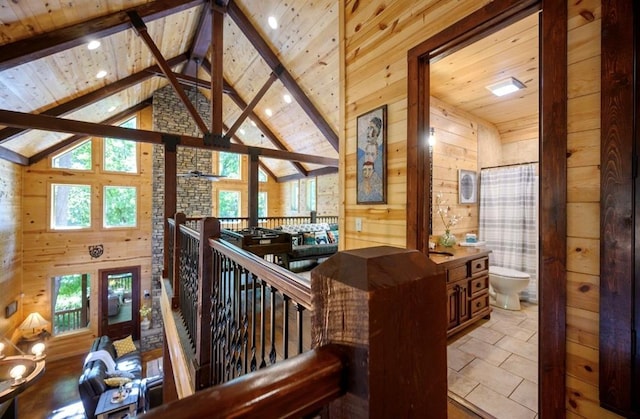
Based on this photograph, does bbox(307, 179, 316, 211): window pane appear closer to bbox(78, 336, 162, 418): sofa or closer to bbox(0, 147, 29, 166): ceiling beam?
bbox(78, 336, 162, 418): sofa

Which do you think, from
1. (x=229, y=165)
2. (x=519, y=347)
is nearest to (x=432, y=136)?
(x=519, y=347)

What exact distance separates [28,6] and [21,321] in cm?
672

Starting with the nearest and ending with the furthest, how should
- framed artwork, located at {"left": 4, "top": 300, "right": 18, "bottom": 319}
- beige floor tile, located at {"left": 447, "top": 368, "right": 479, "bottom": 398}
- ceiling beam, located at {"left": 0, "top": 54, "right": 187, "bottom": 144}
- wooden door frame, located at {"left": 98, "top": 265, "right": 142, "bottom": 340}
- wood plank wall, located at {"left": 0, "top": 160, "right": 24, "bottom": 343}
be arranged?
1. beige floor tile, located at {"left": 447, "top": 368, "right": 479, "bottom": 398}
2. ceiling beam, located at {"left": 0, "top": 54, "right": 187, "bottom": 144}
3. wood plank wall, located at {"left": 0, "top": 160, "right": 24, "bottom": 343}
4. framed artwork, located at {"left": 4, "top": 300, "right": 18, "bottom": 319}
5. wooden door frame, located at {"left": 98, "top": 265, "right": 142, "bottom": 340}

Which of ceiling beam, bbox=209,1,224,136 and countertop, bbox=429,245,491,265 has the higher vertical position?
ceiling beam, bbox=209,1,224,136

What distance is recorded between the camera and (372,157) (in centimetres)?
224

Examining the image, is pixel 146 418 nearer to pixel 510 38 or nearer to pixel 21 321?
pixel 510 38

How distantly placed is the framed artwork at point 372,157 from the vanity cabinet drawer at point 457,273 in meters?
1.07

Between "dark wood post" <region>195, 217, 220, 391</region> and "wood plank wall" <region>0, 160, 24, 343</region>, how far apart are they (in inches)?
251

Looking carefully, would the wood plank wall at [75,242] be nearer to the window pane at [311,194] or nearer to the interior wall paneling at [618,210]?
the window pane at [311,194]

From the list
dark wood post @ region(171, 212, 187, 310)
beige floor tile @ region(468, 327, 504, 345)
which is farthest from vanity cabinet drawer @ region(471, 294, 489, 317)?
dark wood post @ region(171, 212, 187, 310)

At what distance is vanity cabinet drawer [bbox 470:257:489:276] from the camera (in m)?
2.83

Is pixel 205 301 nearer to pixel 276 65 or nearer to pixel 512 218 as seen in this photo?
pixel 512 218

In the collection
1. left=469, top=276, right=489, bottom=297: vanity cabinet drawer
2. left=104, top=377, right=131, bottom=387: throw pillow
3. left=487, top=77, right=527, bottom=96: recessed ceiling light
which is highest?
left=487, top=77, right=527, bottom=96: recessed ceiling light

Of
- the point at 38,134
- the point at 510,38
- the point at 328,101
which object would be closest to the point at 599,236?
the point at 510,38
